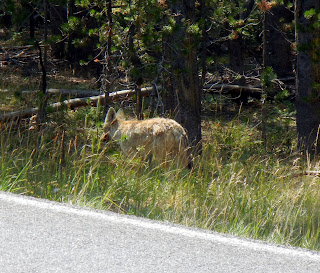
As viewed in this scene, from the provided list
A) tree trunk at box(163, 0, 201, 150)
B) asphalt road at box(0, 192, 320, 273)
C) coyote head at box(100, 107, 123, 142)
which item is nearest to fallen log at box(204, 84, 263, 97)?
tree trunk at box(163, 0, 201, 150)

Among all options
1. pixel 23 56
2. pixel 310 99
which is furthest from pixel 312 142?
pixel 23 56

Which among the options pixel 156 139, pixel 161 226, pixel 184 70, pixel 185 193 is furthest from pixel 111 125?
pixel 161 226

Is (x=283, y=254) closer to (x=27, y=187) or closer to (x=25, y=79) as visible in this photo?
(x=27, y=187)

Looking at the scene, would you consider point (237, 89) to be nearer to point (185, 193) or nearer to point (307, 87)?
point (307, 87)

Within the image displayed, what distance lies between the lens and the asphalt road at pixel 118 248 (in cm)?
428

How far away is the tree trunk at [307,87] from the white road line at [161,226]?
7.54 metres

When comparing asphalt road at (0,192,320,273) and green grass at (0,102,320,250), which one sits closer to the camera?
asphalt road at (0,192,320,273)

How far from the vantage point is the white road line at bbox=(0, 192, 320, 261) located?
15.7 feet

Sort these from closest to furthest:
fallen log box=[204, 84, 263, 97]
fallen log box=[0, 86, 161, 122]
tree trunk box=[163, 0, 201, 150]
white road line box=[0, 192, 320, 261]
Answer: white road line box=[0, 192, 320, 261], tree trunk box=[163, 0, 201, 150], fallen log box=[0, 86, 161, 122], fallen log box=[204, 84, 263, 97]

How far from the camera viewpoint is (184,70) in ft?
33.2

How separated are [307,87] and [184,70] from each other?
4.02 metres

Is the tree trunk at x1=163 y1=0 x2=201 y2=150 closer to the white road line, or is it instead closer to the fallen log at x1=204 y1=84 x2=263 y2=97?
the fallen log at x1=204 y1=84 x2=263 y2=97

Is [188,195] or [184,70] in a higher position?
[184,70]

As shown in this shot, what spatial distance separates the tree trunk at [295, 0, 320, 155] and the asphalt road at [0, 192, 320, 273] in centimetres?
770
